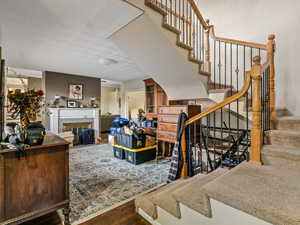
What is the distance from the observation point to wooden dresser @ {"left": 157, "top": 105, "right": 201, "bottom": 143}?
2987 millimetres

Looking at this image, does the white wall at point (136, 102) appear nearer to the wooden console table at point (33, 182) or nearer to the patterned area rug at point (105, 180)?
the patterned area rug at point (105, 180)

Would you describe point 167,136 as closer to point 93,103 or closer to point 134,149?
point 134,149

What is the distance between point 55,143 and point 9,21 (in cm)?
200

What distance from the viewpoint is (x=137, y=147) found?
343 cm

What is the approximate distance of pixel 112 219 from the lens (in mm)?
1742

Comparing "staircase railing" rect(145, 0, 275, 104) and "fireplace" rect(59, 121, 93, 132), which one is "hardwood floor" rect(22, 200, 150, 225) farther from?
"fireplace" rect(59, 121, 93, 132)

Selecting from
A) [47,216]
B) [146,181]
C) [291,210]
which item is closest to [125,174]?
[146,181]

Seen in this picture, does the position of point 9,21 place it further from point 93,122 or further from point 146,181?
point 93,122

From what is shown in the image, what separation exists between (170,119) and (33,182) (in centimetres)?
231

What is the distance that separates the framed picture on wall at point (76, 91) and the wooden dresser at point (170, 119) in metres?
3.58

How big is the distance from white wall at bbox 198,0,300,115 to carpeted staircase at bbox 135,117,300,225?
4.87 ft

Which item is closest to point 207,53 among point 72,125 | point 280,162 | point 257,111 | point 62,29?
point 257,111

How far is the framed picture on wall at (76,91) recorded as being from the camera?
217 inches

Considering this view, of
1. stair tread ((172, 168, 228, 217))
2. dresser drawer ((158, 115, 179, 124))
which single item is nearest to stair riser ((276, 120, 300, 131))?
stair tread ((172, 168, 228, 217))
